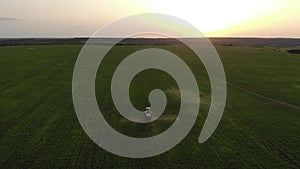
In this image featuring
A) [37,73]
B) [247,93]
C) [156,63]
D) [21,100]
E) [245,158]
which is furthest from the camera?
[156,63]

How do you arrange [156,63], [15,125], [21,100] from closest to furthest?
1. [15,125]
2. [21,100]
3. [156,63]

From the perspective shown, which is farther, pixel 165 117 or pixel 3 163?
pixel 165 117

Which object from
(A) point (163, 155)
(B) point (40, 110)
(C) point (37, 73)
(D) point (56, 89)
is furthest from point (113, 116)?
(C) point (37, 73)

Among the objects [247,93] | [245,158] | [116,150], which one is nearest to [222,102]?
[247,93]

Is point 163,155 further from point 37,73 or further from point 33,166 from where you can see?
point 37,73

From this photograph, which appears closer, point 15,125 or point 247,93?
point 15,125

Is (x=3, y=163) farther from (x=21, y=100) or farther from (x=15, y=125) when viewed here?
(x=21, y=100)

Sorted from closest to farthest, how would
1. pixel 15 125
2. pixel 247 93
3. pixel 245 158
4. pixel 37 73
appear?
pixel 245 158
pixel 15 125
pixel 247 93
pixel 37 73

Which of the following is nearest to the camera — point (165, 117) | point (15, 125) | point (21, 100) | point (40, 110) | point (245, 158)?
point (245, 158)

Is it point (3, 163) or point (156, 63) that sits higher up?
point (3, 163)
